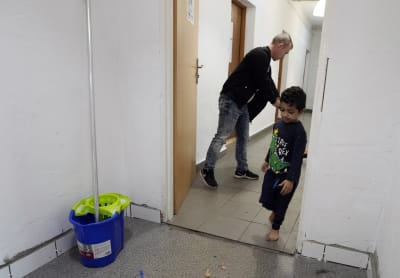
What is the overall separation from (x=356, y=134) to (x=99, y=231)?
1279mm

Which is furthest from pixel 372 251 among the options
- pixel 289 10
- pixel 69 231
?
pixel 289 10

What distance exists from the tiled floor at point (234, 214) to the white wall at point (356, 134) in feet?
1.11

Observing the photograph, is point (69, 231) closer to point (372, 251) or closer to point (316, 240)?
point (316, 240)

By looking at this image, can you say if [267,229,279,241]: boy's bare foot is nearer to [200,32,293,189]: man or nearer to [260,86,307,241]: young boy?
[260,86,307,241]: young boy

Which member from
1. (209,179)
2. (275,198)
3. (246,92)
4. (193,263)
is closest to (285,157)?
(275,198)

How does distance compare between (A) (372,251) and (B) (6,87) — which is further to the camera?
(A) (372,251)

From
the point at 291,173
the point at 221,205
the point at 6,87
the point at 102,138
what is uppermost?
the point at 6,87

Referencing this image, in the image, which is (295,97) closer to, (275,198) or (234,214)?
(275,198)

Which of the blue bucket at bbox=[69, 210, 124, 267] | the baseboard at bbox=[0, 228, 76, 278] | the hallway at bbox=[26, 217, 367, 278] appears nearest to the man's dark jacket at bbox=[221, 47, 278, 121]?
the hallway at bbox=[26, 217, 367, 278]

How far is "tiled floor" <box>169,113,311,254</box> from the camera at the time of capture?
5.66ft

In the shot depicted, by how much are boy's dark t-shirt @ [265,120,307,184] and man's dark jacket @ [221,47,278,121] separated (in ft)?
2.24

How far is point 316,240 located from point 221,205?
2.53 feet

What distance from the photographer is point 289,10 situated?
18.0 feet

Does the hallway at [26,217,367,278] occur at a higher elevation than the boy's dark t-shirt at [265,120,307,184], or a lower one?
lower
